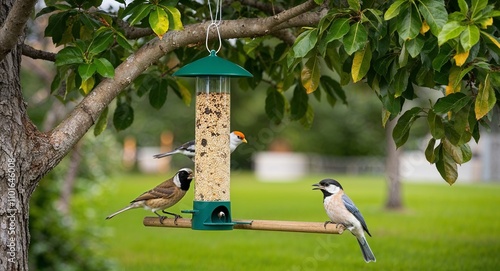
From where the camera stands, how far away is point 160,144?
37.4 metres

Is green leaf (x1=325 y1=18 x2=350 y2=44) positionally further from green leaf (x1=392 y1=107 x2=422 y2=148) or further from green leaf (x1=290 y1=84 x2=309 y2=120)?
green leaf (x1=290 y1=84 x2=309 y2=120)

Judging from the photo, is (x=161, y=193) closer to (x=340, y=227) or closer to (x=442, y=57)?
(x=340, y=227)

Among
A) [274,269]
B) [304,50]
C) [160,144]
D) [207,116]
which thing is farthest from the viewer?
[160,144]

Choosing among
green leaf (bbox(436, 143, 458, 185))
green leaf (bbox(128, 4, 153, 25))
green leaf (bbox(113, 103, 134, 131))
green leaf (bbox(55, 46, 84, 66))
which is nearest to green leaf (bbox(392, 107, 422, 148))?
green leaf (bbox(436, 143, 458, 185))

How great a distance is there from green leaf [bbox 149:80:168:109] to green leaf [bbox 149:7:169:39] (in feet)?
5.12

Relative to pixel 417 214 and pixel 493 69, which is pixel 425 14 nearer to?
pixel 493 69

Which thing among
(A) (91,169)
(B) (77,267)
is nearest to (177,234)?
(A) (91,169)

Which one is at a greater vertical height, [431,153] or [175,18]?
[175,18]

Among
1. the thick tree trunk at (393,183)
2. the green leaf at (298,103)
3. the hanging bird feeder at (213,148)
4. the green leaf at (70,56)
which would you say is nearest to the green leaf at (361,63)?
the hanging bird feeder at (213,148)

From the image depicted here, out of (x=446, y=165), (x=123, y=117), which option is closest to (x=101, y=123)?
(x=123, y=117)

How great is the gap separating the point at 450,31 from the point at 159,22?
152 centimetres

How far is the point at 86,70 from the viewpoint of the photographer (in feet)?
14.6

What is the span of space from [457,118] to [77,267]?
672 cm

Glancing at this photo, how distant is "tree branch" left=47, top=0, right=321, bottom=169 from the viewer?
461 cm
